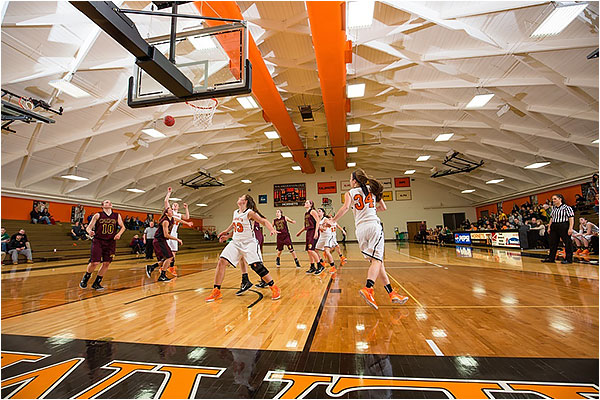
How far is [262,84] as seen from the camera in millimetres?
9180

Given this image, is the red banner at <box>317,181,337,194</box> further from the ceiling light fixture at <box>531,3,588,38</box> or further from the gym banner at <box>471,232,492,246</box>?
the ceiling light fixture at <box>531,3,588,38</box>

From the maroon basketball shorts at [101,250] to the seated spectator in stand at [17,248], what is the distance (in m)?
9.20

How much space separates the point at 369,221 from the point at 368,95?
9579 millimetres

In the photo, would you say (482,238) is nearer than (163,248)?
No

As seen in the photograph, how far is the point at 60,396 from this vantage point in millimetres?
1709

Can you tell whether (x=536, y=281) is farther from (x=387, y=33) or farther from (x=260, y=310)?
(x=387, y=33)

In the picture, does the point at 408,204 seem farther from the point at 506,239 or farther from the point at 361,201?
the point at 361,201

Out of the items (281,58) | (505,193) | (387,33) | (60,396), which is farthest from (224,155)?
(505,193)

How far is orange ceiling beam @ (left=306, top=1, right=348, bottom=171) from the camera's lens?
6.04 metres

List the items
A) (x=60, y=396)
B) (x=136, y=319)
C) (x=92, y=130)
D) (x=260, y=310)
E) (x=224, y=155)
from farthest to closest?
1. (x=224, y=155)
2. (x=92, y=130)
3. (x=260, y=310)
4. (x=136, y=319)
5. (x=60, y=396)

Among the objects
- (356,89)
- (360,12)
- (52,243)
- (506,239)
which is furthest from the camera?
(52,243)

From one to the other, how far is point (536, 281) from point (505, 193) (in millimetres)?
20447

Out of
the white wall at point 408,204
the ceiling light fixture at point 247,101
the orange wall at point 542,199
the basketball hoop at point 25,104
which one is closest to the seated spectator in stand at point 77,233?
the basketball hoop at point 25,104

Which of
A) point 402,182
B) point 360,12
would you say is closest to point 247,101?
point 360,12
